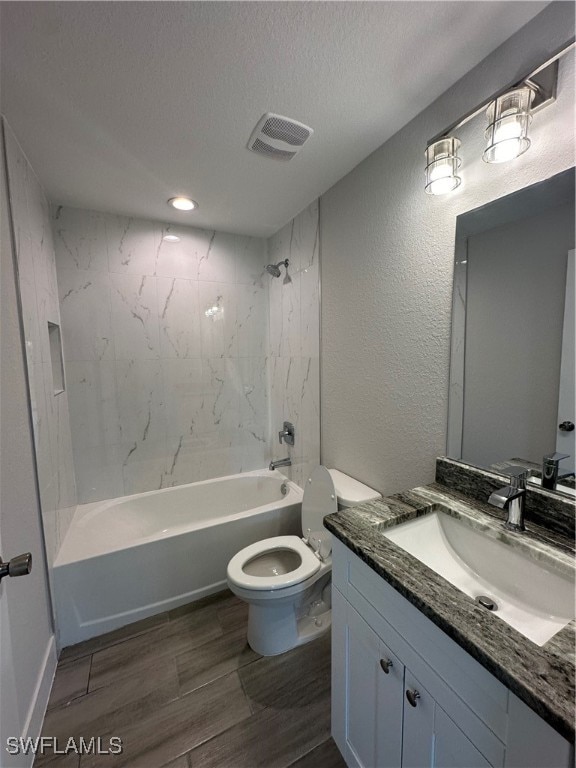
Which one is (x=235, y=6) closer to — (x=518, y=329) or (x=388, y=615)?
(x=518, y=329)

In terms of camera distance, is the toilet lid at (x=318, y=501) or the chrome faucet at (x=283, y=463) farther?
the chrome faucet at (x=283, y=463)

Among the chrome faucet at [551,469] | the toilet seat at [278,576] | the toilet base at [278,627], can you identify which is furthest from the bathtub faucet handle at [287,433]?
the chrome faucet at [551,469]

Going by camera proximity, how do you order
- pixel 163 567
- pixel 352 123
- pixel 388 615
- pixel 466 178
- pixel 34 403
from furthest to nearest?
pixel 163 567, pixel 34 403, pixel 352 123, pixel 466 178, pixel 388 615

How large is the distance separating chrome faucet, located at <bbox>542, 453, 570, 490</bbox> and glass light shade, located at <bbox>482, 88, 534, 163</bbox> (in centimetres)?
92

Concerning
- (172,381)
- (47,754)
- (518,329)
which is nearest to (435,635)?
(518,329)

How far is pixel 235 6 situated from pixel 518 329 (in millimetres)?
1291

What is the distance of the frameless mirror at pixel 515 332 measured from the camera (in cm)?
93

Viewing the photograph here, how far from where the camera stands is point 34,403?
1444mm

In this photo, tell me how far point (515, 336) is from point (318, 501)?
1261 millimetres

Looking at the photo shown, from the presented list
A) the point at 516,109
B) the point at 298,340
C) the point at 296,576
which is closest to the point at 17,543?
the point at 296,576

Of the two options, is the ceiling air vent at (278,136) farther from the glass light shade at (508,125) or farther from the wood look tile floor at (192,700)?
the wood look tile floor at (192,700)

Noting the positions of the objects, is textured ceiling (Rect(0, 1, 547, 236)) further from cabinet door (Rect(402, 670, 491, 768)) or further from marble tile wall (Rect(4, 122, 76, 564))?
cabinet door (Rect(402, 670, 491, 768))

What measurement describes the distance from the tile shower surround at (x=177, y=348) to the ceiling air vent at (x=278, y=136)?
59cm

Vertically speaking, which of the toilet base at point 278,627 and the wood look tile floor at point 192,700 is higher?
the toilet base at point 278,627
